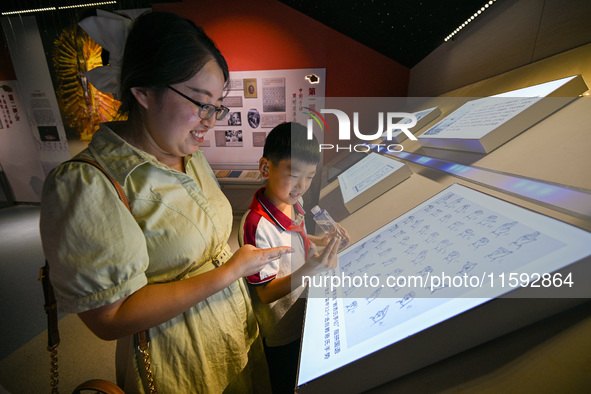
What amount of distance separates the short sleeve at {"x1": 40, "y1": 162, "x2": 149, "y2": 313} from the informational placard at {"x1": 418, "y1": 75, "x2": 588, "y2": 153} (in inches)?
37.0

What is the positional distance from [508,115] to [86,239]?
1.09 metres

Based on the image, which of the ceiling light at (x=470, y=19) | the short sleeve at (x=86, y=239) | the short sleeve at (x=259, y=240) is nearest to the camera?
the short sleeve at (x=86, y=239)

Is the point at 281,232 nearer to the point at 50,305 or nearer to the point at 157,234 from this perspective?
the point at 157,234

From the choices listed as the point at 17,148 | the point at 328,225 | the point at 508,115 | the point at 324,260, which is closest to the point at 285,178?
the point at 328,225

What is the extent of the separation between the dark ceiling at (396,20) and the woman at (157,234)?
1.53 meters

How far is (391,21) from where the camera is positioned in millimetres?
2123

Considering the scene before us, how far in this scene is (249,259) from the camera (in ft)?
2.17

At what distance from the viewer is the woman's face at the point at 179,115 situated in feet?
2.17

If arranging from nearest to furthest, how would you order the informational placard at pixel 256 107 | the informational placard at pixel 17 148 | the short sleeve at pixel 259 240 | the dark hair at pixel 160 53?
1. the dark hair at pixel 160 53
2. the short sleeve at pixel 259 240
3. the informational placard at pixel 256 107
4. the informational placard at pixel 17 148

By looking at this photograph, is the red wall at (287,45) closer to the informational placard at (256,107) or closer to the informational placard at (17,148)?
the informational placard at (256,107)

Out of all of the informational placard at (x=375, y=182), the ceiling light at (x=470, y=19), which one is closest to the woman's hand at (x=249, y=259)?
the informational placard at (x=375, y=182)

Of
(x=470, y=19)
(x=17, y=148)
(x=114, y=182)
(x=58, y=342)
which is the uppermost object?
(x=470, y=19)

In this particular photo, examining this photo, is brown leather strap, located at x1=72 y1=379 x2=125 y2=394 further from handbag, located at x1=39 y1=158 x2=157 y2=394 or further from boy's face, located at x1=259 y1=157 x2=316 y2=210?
boy's face, located at x1=259 y1=157 x2=316 y2=210

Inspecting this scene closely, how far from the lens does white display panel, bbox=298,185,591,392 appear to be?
0.35 m
